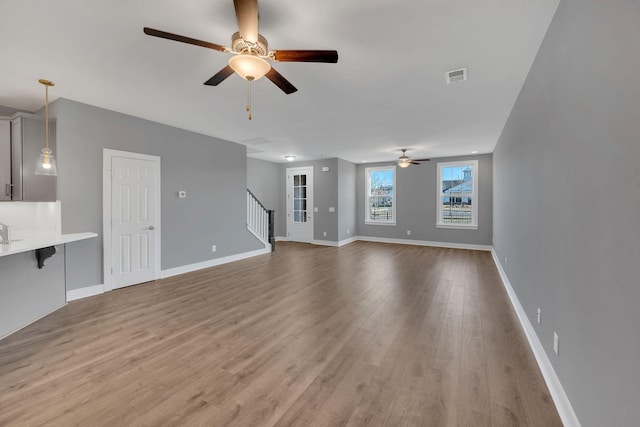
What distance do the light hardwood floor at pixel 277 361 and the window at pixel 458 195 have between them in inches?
168

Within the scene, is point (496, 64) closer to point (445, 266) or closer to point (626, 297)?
point (626, 297)

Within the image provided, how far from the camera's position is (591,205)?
Answer: 55.6 inches

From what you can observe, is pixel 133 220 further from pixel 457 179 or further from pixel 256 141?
pixel 457 179

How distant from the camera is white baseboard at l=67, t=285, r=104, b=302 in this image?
3730 millimetres

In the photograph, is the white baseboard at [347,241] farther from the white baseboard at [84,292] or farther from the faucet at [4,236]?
the faucet at [4,236]

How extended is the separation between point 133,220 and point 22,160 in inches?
58.4

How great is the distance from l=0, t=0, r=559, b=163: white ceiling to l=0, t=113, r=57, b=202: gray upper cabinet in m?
0.39

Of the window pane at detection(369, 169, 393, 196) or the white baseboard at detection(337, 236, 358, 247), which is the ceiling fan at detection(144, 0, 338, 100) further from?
the window pane at detection(369, 169, 393, 196)

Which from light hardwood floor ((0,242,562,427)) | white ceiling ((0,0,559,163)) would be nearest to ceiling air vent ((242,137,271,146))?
white ceiling ((0,0,559,163))

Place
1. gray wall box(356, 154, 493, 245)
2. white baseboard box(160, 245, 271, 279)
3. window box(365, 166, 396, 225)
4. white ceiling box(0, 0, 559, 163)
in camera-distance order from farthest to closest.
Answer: window box(365, 166, 396, 225)
gray wall box(356, 154, 493, 245)
white baseboard box(160, 245, 271, 279)
white ceiling box(0, 0, 559, 163)

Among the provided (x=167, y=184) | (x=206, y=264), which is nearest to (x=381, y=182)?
(x=206, y=264)

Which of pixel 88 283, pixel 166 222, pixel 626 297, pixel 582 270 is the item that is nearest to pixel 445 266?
pixel 582 270

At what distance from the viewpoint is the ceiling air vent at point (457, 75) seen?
9.38ft

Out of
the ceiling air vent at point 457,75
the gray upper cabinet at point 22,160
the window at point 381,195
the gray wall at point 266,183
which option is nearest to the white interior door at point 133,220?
the gray upper cabinet at point 22,160
